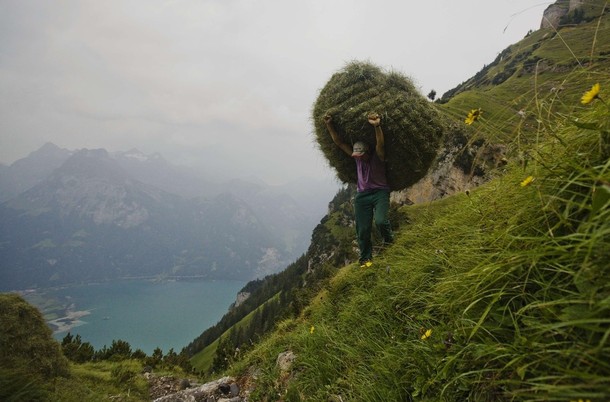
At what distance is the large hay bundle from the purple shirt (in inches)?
→ 9.6

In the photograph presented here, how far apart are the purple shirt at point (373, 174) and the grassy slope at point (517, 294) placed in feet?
10.1

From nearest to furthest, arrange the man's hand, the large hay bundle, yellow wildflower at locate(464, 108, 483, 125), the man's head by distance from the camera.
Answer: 1. yellow wildflower at locate(464, 108, 483, 125)
2. the man's hand
3. the large hay bundle
4. the man's head

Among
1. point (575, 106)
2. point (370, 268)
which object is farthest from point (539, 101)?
point (370, 268)

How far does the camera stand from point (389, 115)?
6.69 metres

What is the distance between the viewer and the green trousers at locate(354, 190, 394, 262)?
268 inches

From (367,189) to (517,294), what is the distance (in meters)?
5.32

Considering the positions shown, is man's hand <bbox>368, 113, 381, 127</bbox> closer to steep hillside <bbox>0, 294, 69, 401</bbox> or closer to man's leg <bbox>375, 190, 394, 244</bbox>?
man's leg <bbox>375, 190, 394, 244</bbox>

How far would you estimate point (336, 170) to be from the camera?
8203 millimetres

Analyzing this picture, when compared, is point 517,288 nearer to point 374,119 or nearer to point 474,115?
point 474,115

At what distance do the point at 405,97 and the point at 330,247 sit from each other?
79.7 metres

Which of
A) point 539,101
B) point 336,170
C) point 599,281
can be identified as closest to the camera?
point 599,281

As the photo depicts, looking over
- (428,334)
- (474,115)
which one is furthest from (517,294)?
(474,115)

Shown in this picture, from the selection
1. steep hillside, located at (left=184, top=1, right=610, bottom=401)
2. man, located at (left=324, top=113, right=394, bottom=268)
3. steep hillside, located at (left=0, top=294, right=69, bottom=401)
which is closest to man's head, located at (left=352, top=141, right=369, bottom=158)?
man, located at (left=324, top=113, right=394, bottom=268)

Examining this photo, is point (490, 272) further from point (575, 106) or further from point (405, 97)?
point (405, 97)
